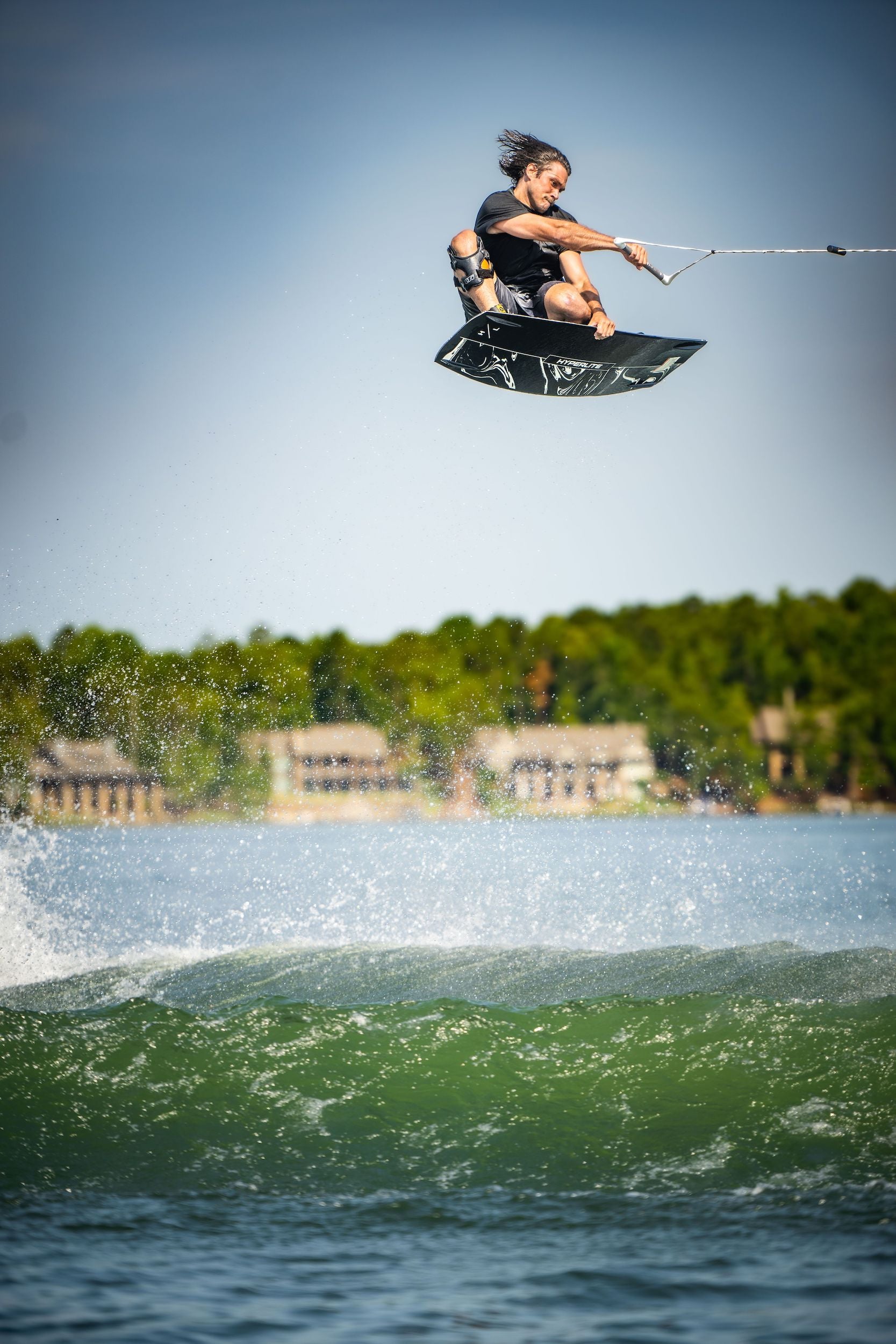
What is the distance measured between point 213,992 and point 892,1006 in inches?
193

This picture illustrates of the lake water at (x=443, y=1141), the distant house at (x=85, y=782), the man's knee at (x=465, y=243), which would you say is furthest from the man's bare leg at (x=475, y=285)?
the distant house at (x=85, y=782)

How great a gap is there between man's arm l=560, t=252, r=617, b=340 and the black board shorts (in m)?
0.09

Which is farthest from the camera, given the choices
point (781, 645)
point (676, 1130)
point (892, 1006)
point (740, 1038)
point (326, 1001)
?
point (781, 645)

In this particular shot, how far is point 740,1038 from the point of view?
296 inches

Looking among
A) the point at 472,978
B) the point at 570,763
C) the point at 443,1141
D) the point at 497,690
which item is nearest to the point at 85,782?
the point at 570,763

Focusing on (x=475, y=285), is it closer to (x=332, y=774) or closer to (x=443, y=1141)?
(x=443, y=1141)

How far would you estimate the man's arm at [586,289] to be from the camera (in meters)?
7.66

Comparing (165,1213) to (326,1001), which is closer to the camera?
(165,1213)

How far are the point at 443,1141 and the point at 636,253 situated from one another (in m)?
5.39

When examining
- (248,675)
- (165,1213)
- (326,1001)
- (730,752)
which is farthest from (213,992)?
(248,675)

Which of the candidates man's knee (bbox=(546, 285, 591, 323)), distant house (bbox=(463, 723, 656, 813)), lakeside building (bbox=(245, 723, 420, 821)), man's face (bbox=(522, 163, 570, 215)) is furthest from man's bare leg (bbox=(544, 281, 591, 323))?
distant house (bbox=(463, 723, 656, 813))

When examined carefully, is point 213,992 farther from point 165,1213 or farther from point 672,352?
point 672,352

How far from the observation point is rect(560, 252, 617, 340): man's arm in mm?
7660

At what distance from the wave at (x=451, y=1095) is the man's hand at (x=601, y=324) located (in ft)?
14.8
